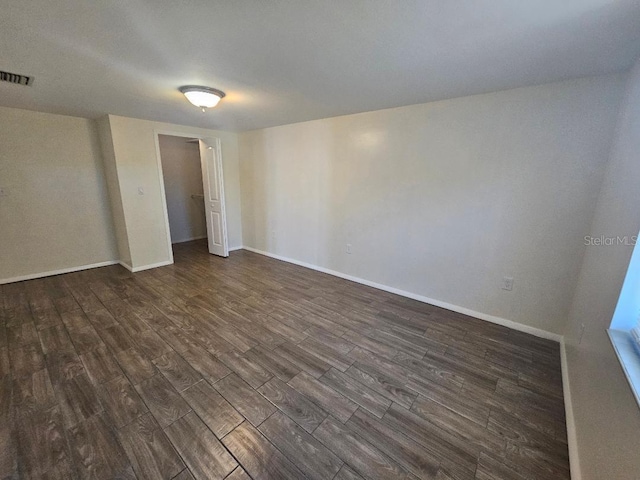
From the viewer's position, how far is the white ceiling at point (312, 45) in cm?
125

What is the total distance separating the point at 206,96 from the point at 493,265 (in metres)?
3.26

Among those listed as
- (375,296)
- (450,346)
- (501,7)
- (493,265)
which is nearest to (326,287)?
(375,296)

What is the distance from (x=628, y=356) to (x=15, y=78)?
4474 millimetres

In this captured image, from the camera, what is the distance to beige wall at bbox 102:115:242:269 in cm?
359

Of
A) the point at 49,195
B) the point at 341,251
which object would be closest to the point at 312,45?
the point at 341,251

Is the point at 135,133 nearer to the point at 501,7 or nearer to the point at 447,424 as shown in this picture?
the point at 501,7

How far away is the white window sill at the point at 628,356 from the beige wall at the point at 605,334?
0.13 feet

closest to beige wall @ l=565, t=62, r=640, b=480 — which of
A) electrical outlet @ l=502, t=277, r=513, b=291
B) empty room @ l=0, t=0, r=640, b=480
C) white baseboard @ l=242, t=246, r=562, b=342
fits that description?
empty room @ l=0, t=0, r=640, b=480

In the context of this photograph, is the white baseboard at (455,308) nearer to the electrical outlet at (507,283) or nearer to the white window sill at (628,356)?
the electrical outlet at (507,283)

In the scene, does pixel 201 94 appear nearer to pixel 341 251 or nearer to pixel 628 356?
pixel 341 251

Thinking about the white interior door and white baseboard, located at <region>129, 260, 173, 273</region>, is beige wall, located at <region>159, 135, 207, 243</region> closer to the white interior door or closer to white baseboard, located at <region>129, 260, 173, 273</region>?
the white interior door

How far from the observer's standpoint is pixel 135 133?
367 cm

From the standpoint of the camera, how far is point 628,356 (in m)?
1.05

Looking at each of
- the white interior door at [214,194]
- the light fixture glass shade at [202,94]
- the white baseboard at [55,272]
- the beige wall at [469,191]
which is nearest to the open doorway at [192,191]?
the white interior door at [214,194]
